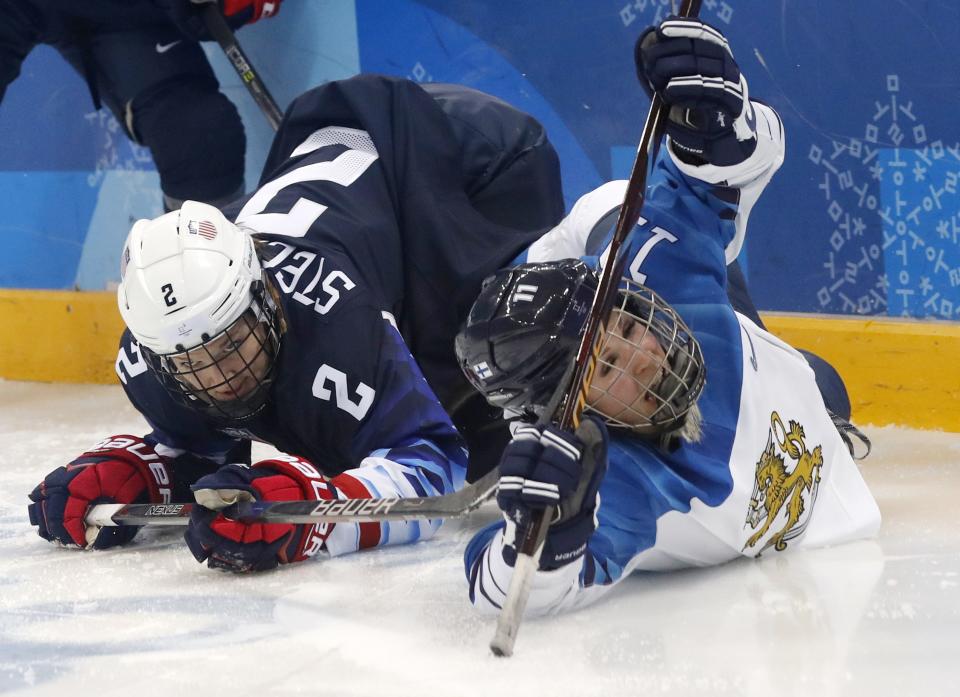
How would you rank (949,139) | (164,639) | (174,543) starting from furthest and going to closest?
1. (949,139)
2. (174,543)
3. (164,639)

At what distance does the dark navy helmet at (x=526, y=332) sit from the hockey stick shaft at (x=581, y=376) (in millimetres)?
55

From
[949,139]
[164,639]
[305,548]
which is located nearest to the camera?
[164,639]

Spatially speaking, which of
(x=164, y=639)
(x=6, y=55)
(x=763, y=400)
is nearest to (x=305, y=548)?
(x=164, y=639)

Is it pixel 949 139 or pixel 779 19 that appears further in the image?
pixel 779 19

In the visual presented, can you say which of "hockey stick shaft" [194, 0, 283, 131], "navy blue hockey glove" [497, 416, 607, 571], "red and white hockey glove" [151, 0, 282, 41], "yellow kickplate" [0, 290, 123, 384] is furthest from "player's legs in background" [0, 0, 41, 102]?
"navy blue hockey glove" [497, 416, 607, 571]

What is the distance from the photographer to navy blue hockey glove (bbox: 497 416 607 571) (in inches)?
58.9

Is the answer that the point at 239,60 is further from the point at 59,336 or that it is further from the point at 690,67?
the point at 690,67

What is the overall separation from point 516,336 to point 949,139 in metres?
1.71

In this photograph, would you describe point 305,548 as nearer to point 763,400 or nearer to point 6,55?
point 763,400

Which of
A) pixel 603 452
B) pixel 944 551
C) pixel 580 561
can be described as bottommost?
pixel 944 551

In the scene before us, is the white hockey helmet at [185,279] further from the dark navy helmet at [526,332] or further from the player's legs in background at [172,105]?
the player's legs in background at [172,105]

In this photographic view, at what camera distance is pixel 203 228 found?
84.6 inches

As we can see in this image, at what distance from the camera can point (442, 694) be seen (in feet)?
5.04

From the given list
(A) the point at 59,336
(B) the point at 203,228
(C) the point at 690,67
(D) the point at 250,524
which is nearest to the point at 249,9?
(A) the point at 59,336
